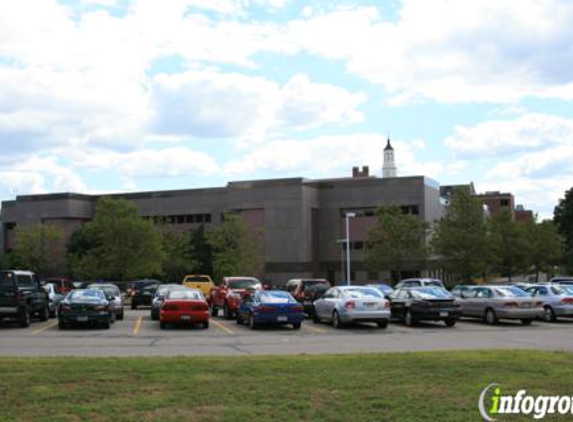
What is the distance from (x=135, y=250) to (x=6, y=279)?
3716cm

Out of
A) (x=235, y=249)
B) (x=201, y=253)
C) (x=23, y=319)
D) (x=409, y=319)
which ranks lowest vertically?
(x=409, y=319)

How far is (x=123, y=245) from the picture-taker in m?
63.2

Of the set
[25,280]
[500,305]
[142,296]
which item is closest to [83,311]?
[25,280]

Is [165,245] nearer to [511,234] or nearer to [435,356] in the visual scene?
[511,234]

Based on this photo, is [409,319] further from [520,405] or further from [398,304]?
[520,405]

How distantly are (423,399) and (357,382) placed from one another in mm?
1150

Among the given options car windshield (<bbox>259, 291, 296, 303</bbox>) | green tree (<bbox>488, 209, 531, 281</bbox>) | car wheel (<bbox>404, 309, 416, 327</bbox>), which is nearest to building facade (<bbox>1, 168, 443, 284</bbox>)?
green tree (<bbox>488, 209, 531, 281</bbox>)

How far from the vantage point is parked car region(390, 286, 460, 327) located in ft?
84.7

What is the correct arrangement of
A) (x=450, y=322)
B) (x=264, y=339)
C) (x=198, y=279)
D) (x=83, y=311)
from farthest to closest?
(x=198, y=279) → (x=450, y=322) → (x=83, y=311) → (x=264, y=339)

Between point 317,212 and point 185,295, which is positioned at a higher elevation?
point 317,212

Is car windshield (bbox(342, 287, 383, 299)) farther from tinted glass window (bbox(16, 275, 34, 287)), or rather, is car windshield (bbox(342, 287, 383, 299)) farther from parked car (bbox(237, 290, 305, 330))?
tinted glass window (bbox(16, 275, 34, 287))

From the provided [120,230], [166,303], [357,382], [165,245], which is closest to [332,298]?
[166,303]

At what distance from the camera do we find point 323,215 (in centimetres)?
8525

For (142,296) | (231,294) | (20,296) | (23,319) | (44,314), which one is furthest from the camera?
(142,296)
